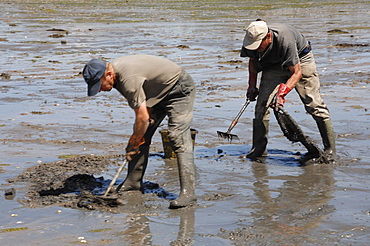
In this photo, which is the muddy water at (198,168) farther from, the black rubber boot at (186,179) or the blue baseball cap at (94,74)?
the blue baseball cap at (94,74)

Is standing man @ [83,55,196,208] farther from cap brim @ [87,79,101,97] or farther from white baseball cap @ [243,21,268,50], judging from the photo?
white baseball cap @ [243,21,268,50]

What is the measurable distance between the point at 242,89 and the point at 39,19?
823 inches

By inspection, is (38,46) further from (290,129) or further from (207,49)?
(290,129)

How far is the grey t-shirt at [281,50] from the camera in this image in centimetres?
697

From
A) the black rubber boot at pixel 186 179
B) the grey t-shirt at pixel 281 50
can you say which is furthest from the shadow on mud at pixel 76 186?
the grey t-shirt at pixel 281 50

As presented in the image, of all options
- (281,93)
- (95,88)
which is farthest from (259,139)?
(95,88)

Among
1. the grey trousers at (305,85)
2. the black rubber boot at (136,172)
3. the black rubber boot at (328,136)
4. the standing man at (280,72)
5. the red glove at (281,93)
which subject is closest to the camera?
the black rubber boot at (136,172)

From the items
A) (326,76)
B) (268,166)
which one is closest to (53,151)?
(268,166)

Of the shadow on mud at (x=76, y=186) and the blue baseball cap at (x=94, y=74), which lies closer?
the blue baseball cap at (x=94, y=74)

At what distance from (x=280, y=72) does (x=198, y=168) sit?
1.47 metres

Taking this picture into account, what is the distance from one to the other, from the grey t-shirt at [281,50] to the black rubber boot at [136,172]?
6.03 feet

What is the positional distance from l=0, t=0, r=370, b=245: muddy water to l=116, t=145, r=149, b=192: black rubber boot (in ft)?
0.48

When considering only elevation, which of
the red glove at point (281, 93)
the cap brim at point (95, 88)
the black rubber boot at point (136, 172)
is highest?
the cap brim at point (95, 88)

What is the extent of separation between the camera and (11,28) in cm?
2506
